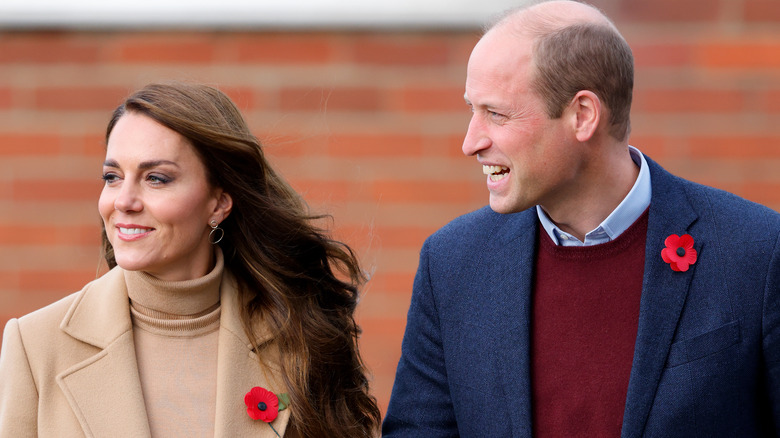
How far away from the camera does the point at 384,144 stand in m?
5.63

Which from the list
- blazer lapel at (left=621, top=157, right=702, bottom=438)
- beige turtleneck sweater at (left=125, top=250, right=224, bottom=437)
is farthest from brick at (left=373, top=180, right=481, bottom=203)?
blazer lapel at (left=621, top=157, right=702, bottom=438)

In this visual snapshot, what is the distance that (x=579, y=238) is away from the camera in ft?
11.0

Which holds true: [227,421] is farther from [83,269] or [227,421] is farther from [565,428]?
[83,269]

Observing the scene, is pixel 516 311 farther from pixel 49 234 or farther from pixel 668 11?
pixel 49 234

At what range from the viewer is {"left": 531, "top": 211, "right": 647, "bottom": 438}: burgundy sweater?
3.20 m

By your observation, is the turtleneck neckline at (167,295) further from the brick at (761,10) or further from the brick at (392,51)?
the brick at (761,10)

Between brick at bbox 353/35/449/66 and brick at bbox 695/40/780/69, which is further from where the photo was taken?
brick at bbox 353/35/449/66

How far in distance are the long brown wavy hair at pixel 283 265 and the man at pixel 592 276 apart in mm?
465

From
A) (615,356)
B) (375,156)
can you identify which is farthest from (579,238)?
(375,156)

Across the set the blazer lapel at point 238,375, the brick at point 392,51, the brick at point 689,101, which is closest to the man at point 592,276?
the blazer lapel at point 238,375

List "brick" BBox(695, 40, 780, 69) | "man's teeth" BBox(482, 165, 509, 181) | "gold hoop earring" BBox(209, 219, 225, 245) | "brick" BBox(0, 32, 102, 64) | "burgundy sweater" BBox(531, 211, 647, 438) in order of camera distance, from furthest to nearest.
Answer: "brick" BBox(0, 32, 102, 64) → "brick" BBox(695, 40, 780, 69) → "gold hoop earring" BBox(209, 219, 225, 245) → "man's teeth" BBox(482, 165, 509, 181) → "burgundy sweater" BBox(531, 211, 647, 438)

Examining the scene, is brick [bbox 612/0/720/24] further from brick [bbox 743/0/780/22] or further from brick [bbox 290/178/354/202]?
brick [bbox 290/178/354/202]

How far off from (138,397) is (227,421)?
0.28 meters

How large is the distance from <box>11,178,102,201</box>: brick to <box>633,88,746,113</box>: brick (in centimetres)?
275
